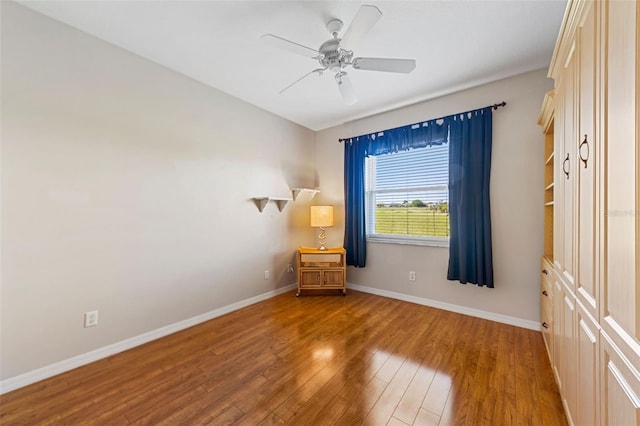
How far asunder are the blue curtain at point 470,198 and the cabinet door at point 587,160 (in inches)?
65.4

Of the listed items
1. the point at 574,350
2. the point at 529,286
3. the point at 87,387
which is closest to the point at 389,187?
the point at 529,286

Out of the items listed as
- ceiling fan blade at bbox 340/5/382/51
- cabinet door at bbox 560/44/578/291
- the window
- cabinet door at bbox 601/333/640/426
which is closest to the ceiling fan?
ceiling fan blade at bbox 340/5/382/51

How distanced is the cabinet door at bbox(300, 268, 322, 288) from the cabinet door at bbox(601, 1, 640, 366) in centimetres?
299

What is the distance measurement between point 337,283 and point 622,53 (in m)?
3.32

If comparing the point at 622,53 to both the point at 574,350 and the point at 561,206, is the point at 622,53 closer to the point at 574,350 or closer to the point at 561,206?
the point at 561,206

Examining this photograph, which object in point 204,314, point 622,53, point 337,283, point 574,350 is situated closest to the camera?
point 622,53

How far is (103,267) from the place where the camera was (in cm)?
217

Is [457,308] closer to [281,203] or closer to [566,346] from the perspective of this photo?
[566,346]

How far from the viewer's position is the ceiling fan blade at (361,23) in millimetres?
1479

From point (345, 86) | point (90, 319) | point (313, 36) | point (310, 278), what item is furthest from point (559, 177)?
point (90, 319)

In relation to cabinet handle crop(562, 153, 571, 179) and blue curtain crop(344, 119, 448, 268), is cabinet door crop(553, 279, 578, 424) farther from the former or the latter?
blue curtain crop(344, 119, 448, 268)

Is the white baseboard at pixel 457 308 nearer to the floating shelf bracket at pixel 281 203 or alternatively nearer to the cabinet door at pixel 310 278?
the cabinet door at pixel 310 278

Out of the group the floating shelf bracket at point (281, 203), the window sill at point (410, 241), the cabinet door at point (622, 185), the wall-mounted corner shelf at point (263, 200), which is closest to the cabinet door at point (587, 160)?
the cabinet door at point (622, 185)

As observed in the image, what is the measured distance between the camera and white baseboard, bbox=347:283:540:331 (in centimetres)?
267
